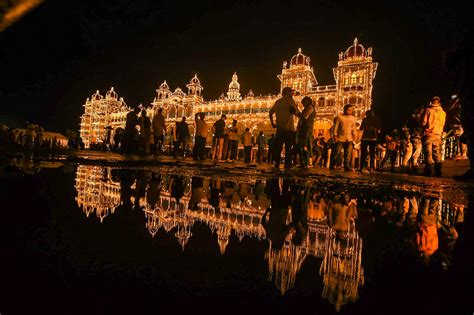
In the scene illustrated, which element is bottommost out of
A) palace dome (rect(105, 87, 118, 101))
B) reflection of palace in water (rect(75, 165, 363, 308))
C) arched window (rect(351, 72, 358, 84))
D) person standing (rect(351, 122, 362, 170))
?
reflection of palace in water (rect(75, 165, 363, 308))

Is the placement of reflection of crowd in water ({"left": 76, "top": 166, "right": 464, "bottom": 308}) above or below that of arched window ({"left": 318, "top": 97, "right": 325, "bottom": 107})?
below

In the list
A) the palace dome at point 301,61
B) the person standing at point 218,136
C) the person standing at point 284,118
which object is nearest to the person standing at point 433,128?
the person standing at point 284,118

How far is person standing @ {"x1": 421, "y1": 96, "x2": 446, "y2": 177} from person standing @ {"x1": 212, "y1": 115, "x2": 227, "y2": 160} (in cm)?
607

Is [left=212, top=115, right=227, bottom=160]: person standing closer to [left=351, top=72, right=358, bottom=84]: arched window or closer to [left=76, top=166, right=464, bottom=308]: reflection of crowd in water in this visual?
[left=76, top=166, right=464, bottom=308]: reflection of crowd in water

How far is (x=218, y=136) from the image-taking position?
10.9m

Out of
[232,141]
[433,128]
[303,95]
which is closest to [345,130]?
[433,128]

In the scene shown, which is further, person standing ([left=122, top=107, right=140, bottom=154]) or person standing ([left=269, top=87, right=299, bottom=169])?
person standing ([left=122, top=107, right=140, bottom=154])

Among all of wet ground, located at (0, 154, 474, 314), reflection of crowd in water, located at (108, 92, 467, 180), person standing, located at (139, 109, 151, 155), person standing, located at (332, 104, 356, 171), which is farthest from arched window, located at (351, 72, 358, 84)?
wet ground, located at (0, 154, 474, 314)

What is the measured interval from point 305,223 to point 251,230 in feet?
0.97

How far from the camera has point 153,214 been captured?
51.3 inches

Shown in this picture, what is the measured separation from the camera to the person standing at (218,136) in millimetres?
10547

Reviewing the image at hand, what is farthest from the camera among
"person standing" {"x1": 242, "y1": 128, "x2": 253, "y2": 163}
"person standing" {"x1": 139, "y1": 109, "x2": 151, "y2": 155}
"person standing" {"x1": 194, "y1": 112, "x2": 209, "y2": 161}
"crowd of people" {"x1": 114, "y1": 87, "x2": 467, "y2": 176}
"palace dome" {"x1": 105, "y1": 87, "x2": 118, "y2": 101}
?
"palace dome" {"x1": 105, "y1": 87, "x2": 118, "y2": 101}

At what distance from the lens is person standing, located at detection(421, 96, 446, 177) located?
6.08 meters

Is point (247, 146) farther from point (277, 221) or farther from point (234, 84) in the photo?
point (234, 84)
